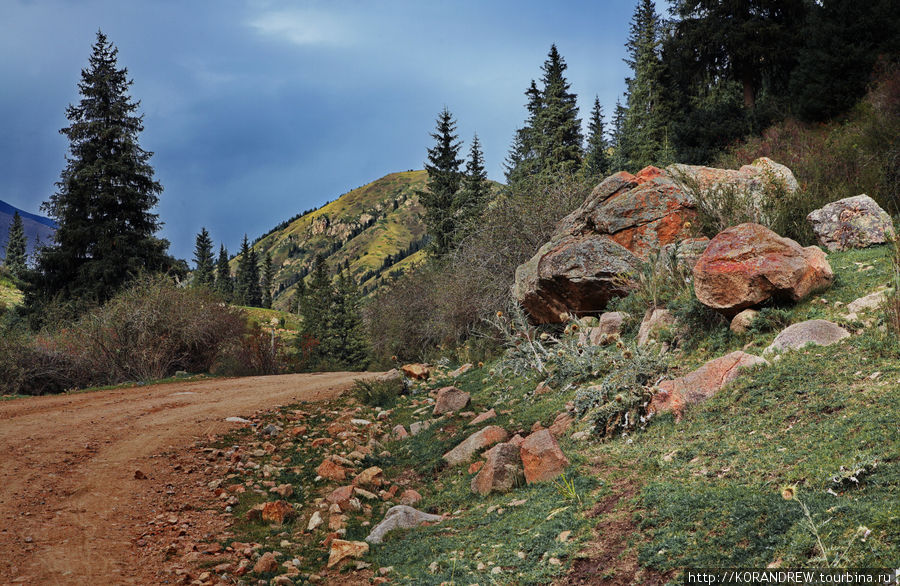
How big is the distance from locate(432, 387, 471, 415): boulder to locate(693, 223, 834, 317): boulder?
3.67 metres

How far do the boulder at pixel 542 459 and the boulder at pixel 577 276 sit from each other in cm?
494

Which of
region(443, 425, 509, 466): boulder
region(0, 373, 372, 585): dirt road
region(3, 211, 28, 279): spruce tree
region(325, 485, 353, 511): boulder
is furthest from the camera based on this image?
region(3, 211, 28, 279): spruce tree

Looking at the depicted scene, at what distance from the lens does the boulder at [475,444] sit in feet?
20.3

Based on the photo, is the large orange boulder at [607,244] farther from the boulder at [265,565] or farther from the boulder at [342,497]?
the boulder at [265,565]

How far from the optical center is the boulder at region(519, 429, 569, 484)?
4629 mm

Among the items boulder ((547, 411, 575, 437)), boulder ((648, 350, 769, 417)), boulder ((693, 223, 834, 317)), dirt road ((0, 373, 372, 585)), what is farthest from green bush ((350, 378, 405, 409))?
boulder ((693, 223, 834, 317))

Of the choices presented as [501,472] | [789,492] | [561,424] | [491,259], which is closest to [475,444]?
[561,424]

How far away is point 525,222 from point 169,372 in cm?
1078

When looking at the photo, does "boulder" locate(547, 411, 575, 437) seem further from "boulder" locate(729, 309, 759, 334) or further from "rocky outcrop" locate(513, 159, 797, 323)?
"rocky outcrop" locate(513, 159, 797, 323)

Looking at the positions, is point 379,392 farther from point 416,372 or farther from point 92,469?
point 92,469

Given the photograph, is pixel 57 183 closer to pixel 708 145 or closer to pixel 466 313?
pixel 466 313

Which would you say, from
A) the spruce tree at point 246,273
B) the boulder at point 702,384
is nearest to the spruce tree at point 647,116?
the boulder at point 702,384

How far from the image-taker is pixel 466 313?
15.4 m

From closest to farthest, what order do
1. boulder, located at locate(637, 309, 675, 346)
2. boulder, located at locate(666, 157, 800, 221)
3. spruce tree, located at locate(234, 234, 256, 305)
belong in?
boulder, located at locate(637, 309, 675, 346)
boulder, located at locate(666, 157, 800, 221)
spruce tree, located at locate(234, 234, 256, 305)
